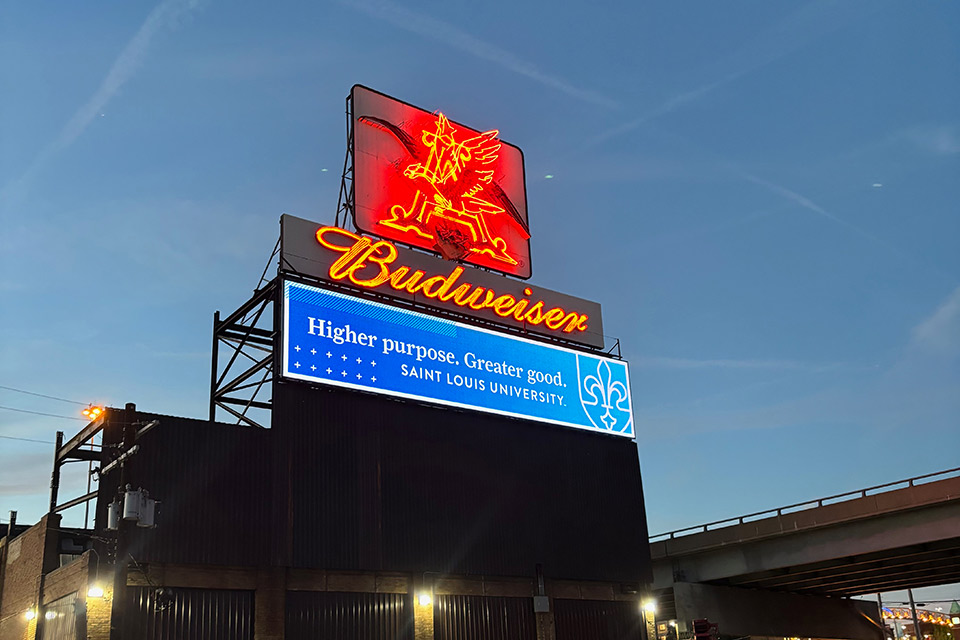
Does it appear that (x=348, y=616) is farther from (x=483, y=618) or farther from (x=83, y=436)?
(x=83, y=436)

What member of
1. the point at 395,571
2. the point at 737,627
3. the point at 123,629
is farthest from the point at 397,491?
the point at 737,627

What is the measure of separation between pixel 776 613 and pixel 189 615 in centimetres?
4142

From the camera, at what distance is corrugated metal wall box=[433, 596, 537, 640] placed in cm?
3419

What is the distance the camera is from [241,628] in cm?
2948

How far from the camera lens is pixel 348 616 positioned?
104ft

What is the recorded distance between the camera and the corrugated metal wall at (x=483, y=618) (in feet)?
112

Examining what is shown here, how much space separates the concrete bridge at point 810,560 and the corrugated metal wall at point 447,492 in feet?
33.8

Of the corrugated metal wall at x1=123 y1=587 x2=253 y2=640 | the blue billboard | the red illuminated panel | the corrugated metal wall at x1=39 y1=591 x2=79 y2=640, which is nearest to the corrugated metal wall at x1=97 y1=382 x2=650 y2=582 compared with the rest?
the blue billboard

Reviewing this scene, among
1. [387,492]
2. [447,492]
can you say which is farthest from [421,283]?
[387,492]

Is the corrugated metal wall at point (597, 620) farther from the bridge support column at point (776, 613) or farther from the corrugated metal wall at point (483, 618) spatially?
the bridge support column at point (776, 613)

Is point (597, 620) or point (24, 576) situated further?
point (597, 620)

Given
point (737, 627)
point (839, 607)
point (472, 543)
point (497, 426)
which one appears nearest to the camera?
point (472, 543)

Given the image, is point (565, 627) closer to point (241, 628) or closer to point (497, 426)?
point (497, 426)

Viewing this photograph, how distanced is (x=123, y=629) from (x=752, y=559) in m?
34.0
